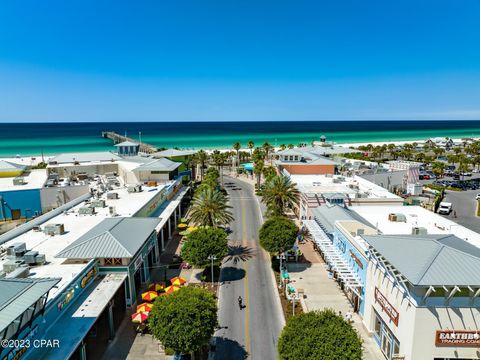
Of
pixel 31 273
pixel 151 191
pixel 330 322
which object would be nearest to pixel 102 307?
pixel 31 273

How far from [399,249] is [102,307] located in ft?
75.4

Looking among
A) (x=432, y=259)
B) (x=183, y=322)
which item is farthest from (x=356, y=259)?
(x=183, y=322)

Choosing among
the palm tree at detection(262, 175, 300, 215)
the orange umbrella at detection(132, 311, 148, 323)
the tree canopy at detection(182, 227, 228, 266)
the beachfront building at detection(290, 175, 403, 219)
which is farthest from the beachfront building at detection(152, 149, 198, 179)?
the orange umbrella at detection(132, 311, 148, 323)

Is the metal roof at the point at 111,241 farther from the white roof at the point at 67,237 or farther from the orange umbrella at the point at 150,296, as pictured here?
the orange umbrella at the point at 150,296

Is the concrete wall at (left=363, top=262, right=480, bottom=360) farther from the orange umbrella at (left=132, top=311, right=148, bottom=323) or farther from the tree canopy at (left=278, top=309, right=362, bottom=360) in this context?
the orange umbrella at (left=132, top=311, right=148, bottom=323)

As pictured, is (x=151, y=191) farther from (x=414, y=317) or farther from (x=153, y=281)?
(x=414, y=317)

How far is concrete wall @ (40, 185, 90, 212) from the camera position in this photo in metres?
52.5

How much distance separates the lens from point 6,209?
49406mm

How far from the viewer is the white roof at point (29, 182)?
52972 mm

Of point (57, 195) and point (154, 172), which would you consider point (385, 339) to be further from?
point (57, 195)

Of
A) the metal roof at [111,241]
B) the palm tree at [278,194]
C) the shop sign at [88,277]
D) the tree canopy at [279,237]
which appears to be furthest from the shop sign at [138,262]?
the palm tree at [278,194]

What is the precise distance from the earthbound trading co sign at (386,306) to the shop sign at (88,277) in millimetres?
24224

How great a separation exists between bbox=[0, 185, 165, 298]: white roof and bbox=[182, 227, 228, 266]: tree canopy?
372 inches

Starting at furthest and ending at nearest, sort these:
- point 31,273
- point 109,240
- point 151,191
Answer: point 151,191 → point 109,240 → point 31,273
